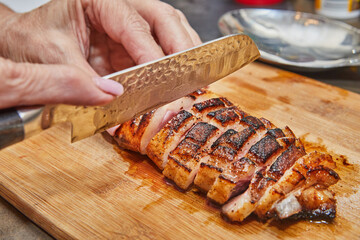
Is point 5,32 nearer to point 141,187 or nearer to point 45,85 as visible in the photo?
point 45,85

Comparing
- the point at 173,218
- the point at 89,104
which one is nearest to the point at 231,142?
the point at 173,218

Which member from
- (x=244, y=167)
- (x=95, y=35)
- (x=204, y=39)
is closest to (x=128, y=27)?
(x=95, y=35)

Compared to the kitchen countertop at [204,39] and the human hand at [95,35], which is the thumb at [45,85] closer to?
the human hand at [95,35]

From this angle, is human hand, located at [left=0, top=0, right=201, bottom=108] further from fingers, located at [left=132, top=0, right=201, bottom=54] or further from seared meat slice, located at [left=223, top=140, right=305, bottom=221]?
seared meat slice, located at [left=223, top=140, right=305, bottom=221]

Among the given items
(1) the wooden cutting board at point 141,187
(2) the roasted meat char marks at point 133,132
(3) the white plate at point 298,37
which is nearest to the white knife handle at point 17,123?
(1) the wooden cutting board at point 141,187

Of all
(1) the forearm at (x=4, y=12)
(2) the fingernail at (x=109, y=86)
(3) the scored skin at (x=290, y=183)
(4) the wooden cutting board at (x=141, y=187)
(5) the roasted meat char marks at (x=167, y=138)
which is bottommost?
(4) the wooden cutting board at (x=141, y=187)

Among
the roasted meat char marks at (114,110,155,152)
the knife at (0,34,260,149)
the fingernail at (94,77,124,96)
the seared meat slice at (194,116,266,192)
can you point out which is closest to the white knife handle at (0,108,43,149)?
the knife at (0,34,260,149)

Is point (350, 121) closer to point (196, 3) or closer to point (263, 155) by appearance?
point (263, 155)
